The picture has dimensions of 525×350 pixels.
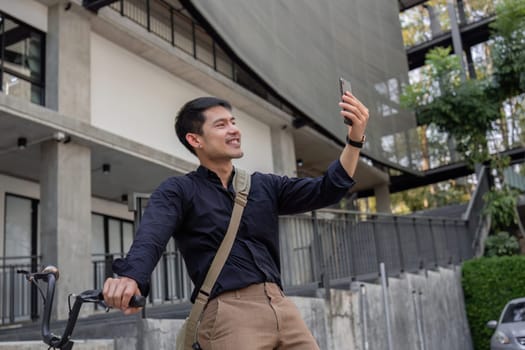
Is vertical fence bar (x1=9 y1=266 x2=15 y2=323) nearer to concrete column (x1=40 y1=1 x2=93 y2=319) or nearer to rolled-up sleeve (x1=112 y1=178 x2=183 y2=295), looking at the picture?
concrete column (x1=40 y1=1 x2=93 y2=319)

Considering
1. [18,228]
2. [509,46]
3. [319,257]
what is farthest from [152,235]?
[509,46]

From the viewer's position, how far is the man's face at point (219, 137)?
8.86ft

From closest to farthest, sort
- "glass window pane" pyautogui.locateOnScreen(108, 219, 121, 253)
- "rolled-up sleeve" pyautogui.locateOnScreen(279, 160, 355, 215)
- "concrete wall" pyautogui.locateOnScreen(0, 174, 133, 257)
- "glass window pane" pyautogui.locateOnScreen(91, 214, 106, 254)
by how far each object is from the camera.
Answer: "rolled-up sleeve" pyautogui.locateOnScreen(279, 160, 355, 215)
"concrete wall" pyautogui.locateOnScreen(0, 174, 133, 257)
"glass window pane" pyautogui.locateOnScreen(91, 214, 106, 254)
"glass window pane" pyautogui.locateOnScreen(108, 219, 121, 253)

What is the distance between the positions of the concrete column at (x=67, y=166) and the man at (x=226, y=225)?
9593 millimetres

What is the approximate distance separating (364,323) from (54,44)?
8.22 metres

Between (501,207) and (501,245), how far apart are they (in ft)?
4.67

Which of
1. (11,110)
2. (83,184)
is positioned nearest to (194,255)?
(11,110)

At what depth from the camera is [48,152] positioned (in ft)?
40.7

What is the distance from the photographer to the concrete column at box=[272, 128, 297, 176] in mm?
19453

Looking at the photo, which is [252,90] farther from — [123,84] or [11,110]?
[11,110]

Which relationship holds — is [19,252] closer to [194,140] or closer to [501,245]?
[194,140]

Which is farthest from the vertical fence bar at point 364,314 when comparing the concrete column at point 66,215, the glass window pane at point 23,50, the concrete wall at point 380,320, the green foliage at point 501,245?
the green foliage at point 501,245

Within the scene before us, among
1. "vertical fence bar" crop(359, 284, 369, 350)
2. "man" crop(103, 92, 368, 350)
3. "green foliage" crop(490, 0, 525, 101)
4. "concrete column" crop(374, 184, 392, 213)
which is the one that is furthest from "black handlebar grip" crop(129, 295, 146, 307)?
"concrete column" crop(374, 184, 392, 213)

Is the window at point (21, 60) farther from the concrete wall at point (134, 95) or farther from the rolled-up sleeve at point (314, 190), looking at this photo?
the rolled-up sleeve at point (314, 190)
